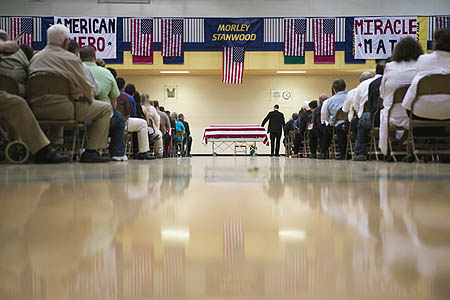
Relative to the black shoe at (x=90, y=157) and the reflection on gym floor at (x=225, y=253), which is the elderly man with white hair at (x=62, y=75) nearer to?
the black shoe at (x=90, y=157)

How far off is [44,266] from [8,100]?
300 centimetres

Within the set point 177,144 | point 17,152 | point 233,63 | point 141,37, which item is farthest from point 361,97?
point 141,37

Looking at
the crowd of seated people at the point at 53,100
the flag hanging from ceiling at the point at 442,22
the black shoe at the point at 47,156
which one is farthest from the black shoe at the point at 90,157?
the flag hanging from ceiling at the point at 442,22

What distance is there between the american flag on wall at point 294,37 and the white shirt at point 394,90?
8.03 m

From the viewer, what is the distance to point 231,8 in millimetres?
13805

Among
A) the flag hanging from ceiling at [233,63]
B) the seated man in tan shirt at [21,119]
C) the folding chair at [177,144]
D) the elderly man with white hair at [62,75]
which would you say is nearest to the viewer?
the seated man in tan shirt at [21,119]

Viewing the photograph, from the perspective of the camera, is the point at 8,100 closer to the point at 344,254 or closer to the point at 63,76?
the point at 63,76

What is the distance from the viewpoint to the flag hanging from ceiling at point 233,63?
481 inches

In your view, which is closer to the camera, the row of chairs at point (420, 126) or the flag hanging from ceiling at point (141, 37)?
the row of chairs at point (420, 126)

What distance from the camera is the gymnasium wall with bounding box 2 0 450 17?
13.5 meters

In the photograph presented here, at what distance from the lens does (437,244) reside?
17.3 inches

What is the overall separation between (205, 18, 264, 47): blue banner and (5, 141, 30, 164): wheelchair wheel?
9204 millimetres

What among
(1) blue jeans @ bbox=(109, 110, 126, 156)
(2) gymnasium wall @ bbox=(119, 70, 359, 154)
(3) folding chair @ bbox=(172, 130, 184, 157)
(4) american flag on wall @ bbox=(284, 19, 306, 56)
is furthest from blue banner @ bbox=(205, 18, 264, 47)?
(1) blue jeans @ bbox=(109, 110, 126, 156)

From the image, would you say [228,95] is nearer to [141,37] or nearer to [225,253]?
[141,37]
